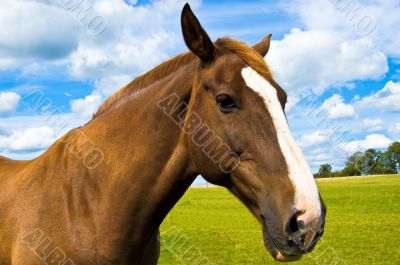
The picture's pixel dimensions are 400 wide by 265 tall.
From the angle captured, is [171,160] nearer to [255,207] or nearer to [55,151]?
[255,207]

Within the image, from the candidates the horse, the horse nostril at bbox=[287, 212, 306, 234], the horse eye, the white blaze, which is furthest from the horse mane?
the horse nostril at bbox=[287, 212, 306, 234]

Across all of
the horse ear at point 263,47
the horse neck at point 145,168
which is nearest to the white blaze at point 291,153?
the horse neck at point 145,168

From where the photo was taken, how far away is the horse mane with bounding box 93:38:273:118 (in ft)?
10.9

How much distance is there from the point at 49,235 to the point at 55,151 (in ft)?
2.98

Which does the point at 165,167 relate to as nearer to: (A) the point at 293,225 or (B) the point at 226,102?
(B) the point at 226,102

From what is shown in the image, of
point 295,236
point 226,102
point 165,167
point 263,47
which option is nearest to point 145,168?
point 165,167

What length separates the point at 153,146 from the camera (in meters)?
3.63

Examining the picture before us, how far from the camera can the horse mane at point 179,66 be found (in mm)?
3309

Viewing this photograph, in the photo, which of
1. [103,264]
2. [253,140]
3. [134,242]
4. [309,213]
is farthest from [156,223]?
[309,213]

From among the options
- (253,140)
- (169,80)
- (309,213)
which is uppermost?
(169,80)

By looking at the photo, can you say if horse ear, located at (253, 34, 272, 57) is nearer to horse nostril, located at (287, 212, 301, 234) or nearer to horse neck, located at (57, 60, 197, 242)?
horse neck, located at (57, 60, 197, 242)

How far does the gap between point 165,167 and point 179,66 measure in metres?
0.95

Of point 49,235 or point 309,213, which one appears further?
point 49,235

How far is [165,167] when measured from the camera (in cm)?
359
